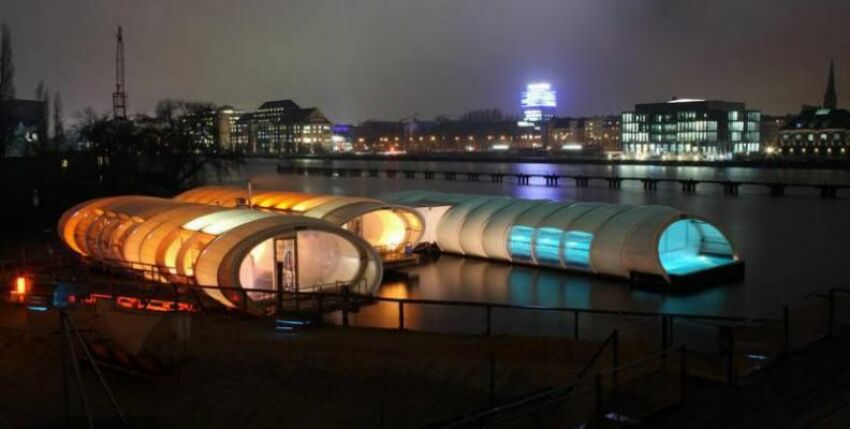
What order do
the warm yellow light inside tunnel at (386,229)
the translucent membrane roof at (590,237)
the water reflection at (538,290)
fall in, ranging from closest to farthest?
the water reflection at (538,290)
the translucent membrane roof at (590,237)
the warm yellow light inside tunnel at (386,229)

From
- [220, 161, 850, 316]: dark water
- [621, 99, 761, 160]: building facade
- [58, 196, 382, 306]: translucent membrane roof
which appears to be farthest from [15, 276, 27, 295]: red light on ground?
[621, 99, 761, 160]: building facade

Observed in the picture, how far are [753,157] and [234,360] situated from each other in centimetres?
14734

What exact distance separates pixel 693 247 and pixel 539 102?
6818 inches

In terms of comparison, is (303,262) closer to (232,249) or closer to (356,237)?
(356,237)

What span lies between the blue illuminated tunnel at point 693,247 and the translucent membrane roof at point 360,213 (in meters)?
7.76

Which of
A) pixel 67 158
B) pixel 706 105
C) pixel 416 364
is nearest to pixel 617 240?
pixel 416 364

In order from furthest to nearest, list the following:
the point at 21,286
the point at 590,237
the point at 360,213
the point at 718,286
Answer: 1. the point at 360,213
2. the point at 590,237
3. the point at 718,286
4. the point at 21,286

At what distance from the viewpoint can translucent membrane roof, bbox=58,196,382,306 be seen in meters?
15.0

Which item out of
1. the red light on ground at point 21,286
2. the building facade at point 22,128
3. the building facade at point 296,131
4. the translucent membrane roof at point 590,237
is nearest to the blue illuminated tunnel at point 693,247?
the translucent membrane roof at point 590,237

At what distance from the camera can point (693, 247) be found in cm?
2252

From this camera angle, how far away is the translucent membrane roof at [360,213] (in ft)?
73.6

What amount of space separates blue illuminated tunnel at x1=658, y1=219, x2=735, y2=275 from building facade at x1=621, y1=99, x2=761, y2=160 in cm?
12319

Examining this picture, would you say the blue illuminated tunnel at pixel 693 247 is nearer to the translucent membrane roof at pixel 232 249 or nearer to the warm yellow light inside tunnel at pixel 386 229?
the warm yellow light inside tunnel at pixel 386 229

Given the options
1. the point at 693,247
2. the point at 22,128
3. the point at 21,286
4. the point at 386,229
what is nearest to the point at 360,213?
the point at 386,229
